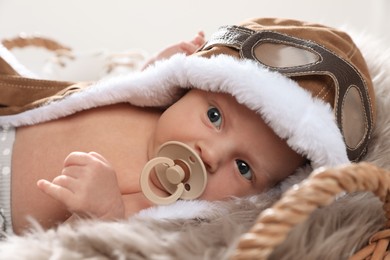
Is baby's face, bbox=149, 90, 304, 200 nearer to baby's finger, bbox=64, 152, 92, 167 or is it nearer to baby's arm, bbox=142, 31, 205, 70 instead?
baby's finger, bbox=64, 152, 92, 167

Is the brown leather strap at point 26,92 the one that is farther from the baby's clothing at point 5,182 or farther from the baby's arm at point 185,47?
the baby's arm at point 185,47

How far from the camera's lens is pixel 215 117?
91cm

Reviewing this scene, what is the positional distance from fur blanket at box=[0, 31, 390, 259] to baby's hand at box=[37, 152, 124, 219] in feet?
0.18

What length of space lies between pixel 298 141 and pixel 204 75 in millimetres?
186

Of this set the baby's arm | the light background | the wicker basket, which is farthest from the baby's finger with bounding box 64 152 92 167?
the light background

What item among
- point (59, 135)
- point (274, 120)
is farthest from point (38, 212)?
point (274, 120)


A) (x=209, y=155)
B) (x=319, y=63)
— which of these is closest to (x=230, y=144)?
(x=209, y=155)

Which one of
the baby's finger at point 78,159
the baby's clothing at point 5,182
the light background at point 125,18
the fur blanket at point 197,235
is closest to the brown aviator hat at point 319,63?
the fur blanket at point 197,235

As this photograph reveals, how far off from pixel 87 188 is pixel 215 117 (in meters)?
0.25

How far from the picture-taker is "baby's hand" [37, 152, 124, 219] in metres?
0.78

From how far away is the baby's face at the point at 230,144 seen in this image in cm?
89

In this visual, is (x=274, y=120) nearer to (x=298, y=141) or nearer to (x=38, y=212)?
(x=298, y=141)

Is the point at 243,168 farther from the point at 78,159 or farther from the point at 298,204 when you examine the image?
the point at 298,204

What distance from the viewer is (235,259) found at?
1.74 ft
